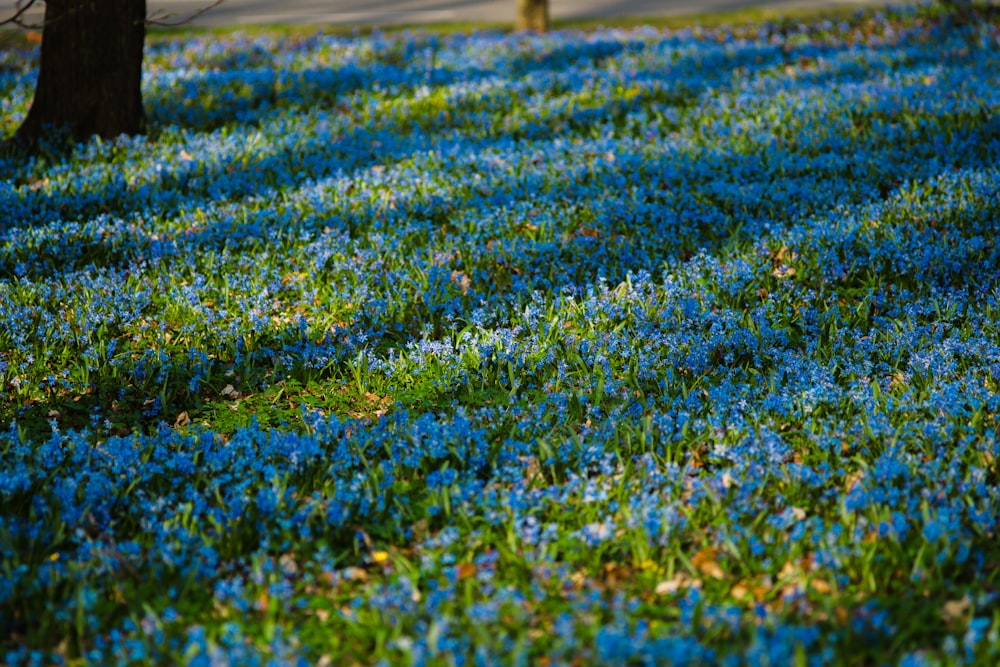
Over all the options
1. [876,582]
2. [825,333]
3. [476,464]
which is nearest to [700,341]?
[825,333]

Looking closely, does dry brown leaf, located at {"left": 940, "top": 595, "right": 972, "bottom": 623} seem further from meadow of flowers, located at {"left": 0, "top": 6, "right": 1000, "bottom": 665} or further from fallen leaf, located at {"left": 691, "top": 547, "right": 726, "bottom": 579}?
fallen leaf, located at {"left": 691, "top": 547, "right": 726, "bottom": 579}

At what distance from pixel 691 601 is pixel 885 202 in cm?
531

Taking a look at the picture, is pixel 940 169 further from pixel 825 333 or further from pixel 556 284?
pixel 556 284

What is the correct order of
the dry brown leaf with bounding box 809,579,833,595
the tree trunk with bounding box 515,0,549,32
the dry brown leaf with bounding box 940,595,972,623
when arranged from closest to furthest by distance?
1. the dry brown leaf with bounding box 940,595,972,623
2. the dry brown leaf with bounding box 809,579,833,595
3. the tree trunk with bounding box 515,0,549,32

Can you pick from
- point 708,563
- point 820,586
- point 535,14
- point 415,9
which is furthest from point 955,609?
point 415,9

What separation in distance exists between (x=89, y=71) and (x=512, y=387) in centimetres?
668

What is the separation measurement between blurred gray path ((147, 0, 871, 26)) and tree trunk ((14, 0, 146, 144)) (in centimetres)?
1079

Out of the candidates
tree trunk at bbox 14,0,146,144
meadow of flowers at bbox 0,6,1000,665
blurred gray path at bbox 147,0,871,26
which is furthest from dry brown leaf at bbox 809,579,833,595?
blurred gray path at bbox 147,0,871,26

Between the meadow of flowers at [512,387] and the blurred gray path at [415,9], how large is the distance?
34.7 feet

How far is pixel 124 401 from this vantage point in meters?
5.26

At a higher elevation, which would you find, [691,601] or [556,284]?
[556,284]

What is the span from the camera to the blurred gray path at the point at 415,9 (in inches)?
799

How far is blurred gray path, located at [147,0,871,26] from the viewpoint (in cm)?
2030

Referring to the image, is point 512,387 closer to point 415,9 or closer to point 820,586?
point 820,586
